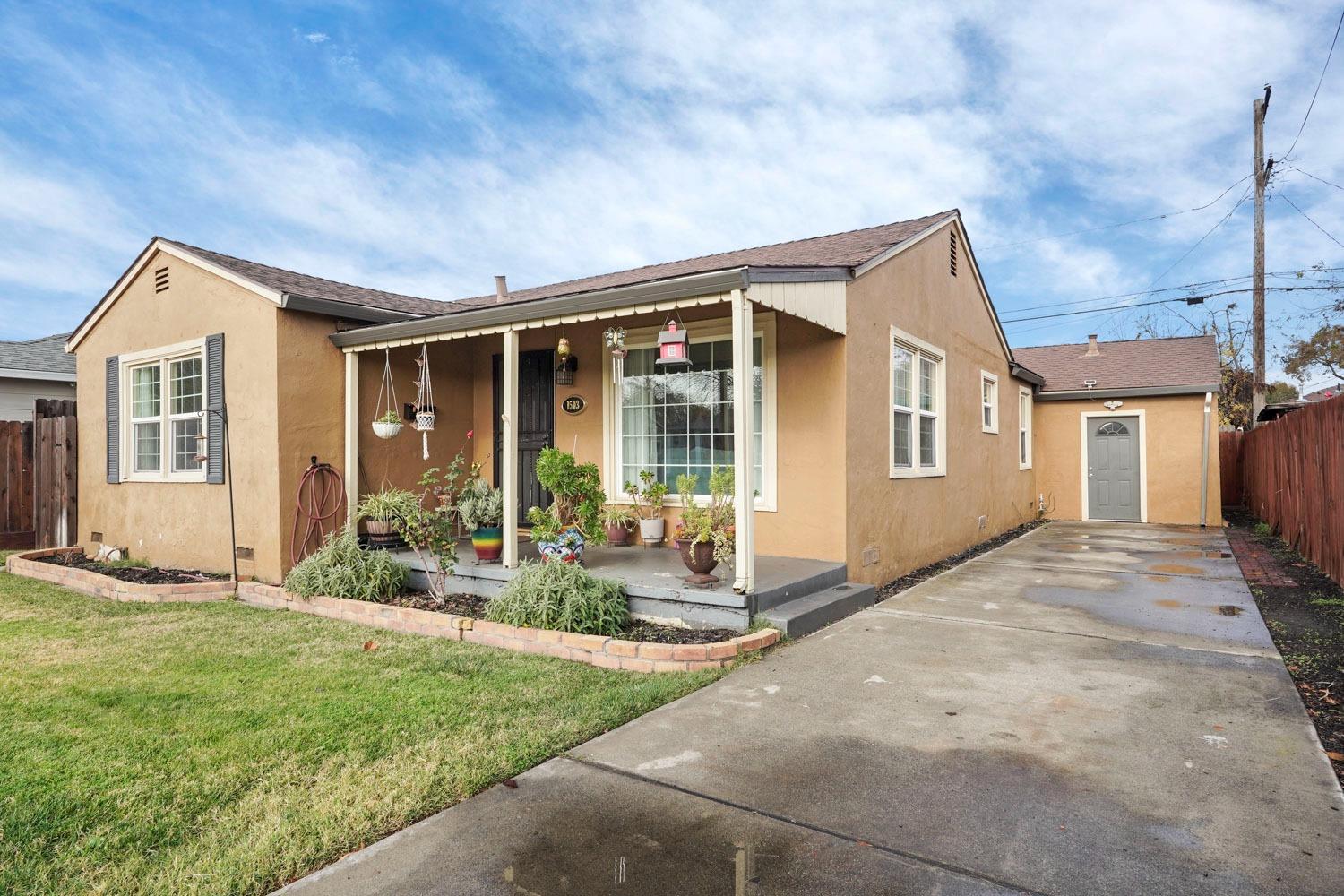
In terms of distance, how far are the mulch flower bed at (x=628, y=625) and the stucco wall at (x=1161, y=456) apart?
11681mm

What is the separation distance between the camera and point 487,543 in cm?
641

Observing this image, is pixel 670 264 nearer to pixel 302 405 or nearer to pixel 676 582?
pixel 302 405

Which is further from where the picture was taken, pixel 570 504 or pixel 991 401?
pixel 991 401

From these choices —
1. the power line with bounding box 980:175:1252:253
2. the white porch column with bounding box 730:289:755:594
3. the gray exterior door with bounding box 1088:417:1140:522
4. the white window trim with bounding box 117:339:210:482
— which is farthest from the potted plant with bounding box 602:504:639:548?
the power line with bounding box 980:175:1252:253

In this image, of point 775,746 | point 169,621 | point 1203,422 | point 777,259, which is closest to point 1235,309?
point 1203,422

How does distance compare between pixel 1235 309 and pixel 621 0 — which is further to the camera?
pixel 1235 309

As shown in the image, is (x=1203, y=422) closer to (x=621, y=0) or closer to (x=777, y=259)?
(x=777, y=259)

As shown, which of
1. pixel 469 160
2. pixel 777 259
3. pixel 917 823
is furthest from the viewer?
pixel 469 160

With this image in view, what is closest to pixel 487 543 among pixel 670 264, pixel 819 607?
pixel 819 607

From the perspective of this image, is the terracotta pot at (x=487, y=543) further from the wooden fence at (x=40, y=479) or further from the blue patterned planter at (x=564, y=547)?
the wooden fence at (x=40, y=479)

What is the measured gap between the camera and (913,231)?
793cm

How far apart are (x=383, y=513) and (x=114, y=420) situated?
440 cm

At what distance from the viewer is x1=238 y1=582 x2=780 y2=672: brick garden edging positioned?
173 inches

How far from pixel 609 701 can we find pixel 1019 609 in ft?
13.0
